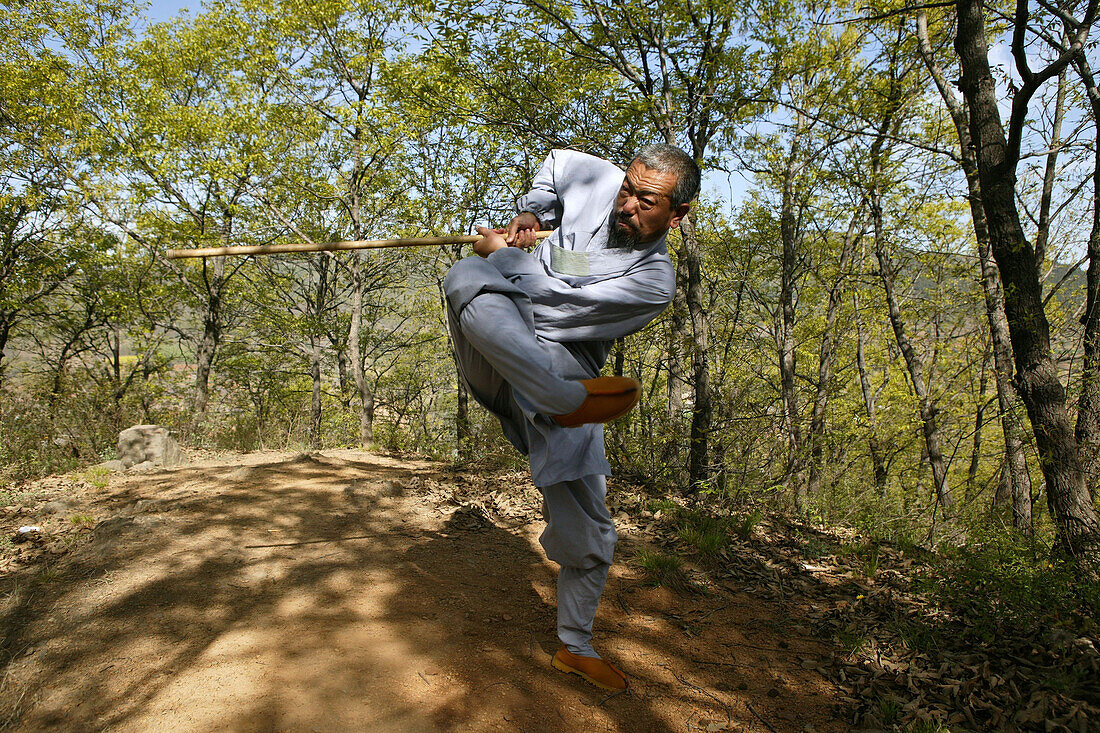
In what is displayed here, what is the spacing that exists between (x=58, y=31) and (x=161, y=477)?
1364 cm

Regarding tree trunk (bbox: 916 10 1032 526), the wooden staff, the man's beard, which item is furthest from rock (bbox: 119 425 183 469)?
tree trunk (bbox: 916 10 1032 526)

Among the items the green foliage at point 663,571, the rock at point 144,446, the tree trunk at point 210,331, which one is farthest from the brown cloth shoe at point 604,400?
the tree trunk at point 210,331

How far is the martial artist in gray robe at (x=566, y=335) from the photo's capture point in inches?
78.8

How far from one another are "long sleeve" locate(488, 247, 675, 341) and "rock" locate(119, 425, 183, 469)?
5.83 metres

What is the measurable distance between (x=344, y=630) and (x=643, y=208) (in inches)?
85.9

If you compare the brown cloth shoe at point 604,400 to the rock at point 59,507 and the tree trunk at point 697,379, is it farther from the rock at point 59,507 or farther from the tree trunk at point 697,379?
the rock at point 59,507

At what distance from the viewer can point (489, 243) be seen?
2447 mm

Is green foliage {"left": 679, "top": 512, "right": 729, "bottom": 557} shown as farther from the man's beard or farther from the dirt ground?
the man's beard

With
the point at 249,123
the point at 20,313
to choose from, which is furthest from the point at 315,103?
the point at 20,313

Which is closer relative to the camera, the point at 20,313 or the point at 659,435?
the point at 659,435

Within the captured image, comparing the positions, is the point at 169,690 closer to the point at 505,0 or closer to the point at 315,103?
the point at 505,0

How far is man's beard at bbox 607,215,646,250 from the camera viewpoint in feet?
7.58

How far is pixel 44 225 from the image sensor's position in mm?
12312

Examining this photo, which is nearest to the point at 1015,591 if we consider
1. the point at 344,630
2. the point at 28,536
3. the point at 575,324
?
the point at 575,324
